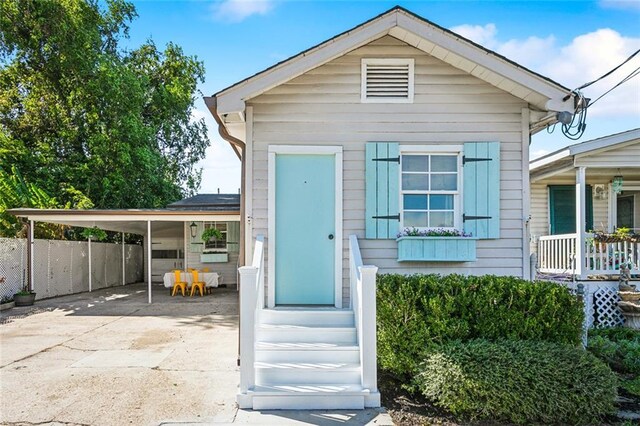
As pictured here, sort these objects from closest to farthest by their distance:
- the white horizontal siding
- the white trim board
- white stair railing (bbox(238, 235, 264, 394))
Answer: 1. white stair railing (bbox(238, 235, 264, 394))
2. the white trim board
3. the white horizontal siding

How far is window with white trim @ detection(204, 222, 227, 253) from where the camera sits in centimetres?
1568

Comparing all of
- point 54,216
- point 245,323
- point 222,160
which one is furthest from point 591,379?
point 222,160

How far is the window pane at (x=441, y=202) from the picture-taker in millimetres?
6125

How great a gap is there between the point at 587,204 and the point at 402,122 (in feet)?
23.3

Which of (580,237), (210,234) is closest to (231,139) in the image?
(580,237)

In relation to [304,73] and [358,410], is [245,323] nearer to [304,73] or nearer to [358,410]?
[358,410]

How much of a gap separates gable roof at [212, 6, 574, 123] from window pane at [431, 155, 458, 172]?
1221mm

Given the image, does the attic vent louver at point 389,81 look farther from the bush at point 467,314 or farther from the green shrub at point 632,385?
the green shrub at point 632,385

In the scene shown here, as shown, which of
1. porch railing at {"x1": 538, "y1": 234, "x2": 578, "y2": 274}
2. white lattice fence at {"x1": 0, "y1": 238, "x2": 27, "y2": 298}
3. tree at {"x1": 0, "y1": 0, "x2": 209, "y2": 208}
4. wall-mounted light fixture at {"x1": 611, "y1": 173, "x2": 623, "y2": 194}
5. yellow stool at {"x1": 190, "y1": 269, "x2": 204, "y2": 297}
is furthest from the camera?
tree at {"x1": 0, "y1": 0, "x2": 209, "y2": 208}

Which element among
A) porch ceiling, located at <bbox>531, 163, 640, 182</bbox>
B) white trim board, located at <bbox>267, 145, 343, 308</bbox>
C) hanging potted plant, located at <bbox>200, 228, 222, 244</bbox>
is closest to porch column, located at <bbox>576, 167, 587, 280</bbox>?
porch ceiling, located at <bbox>531, 163, 640, 182</bbox>

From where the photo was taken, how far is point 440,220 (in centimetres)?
612

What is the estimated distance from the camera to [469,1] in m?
7.67

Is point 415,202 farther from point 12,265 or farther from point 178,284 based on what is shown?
point 12,265

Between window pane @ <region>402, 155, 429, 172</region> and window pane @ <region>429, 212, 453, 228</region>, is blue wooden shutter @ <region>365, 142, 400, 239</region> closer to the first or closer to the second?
window pane @ <region>402, 155, 429, 172</region>
